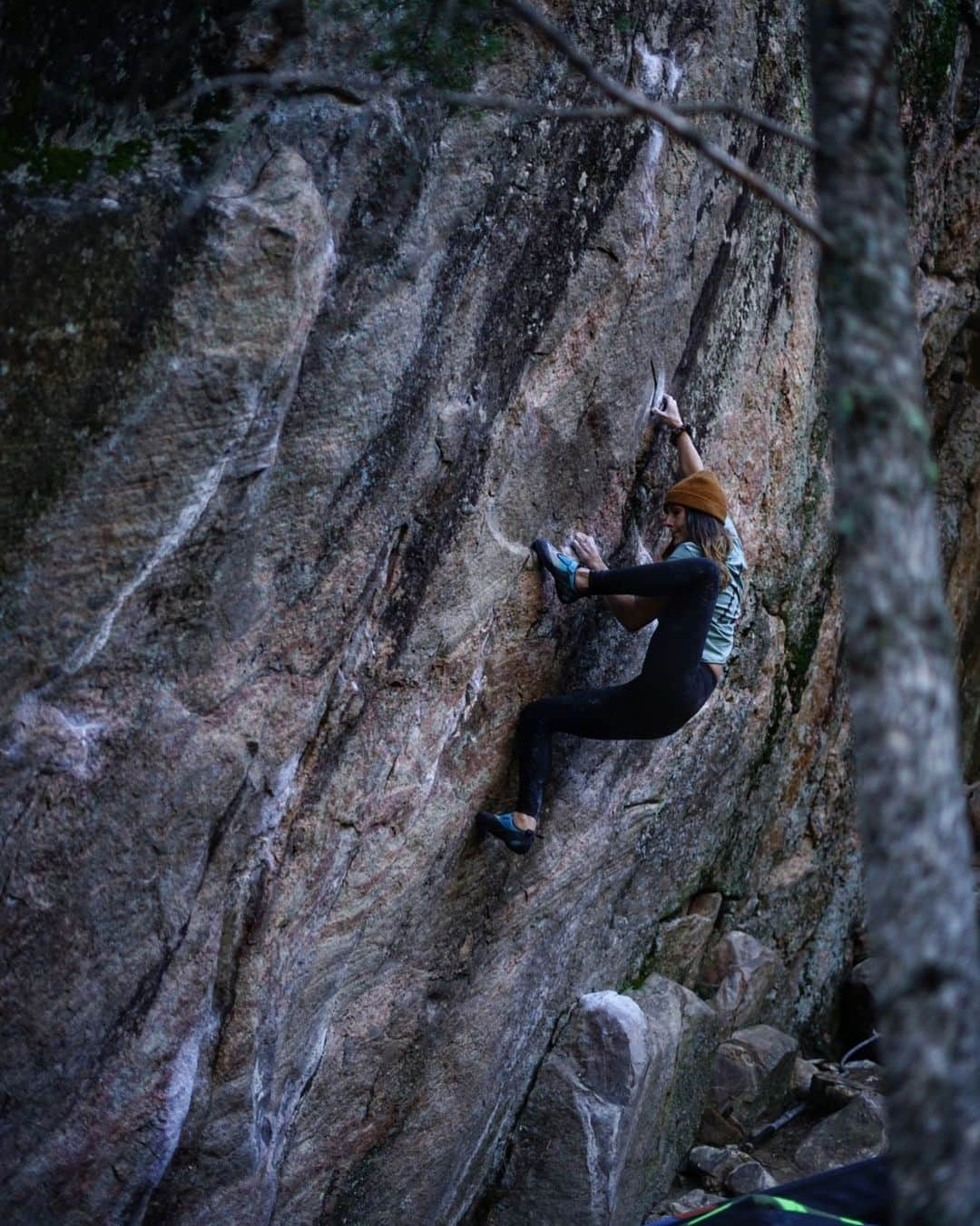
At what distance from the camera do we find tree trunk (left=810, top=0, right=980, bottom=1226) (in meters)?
2.56

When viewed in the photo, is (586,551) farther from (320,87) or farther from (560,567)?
(320,87)

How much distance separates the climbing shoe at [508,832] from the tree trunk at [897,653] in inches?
163

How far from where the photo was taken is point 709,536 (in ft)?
22.8

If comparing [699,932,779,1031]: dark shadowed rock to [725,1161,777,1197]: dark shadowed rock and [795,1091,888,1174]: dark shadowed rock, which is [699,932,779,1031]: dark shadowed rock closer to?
[795,1091,888,1174]: dark shadowed rock

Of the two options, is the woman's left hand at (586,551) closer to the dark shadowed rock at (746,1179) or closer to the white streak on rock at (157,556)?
the white streak on rock at (157,556)

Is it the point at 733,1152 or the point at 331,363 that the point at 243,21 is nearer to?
the point at 331,363

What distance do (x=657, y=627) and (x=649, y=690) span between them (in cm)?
36

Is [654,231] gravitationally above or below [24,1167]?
above

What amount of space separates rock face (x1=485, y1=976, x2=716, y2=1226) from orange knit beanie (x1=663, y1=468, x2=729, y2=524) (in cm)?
315

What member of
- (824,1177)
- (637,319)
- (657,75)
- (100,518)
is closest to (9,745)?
(100,518)

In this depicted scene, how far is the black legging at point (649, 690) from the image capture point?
656cm

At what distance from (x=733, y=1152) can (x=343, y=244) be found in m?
6.55

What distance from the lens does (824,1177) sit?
458 cm

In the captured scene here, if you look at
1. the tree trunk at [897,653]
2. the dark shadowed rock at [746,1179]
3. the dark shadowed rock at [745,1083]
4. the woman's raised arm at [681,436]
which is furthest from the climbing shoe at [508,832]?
the tree trunk at [897,653]
